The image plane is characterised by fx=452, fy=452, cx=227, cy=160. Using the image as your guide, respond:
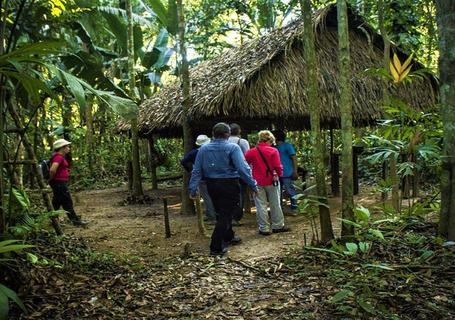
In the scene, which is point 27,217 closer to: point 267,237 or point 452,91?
point 267,237

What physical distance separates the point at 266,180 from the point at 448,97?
122 inches

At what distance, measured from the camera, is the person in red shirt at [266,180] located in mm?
6363

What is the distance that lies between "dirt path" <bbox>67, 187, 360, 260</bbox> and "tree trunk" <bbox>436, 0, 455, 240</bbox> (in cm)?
215

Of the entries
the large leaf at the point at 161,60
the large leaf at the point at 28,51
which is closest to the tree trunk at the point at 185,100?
the large leaf at the point at 28,51

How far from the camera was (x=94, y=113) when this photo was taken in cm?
1914

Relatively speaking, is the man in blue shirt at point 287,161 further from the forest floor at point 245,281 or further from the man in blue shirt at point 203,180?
the forest floor at point 245,281

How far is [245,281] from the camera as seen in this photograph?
4.44m

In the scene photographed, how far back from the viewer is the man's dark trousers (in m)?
5.46

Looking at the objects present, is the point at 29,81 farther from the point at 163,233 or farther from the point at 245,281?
the point at 163,233

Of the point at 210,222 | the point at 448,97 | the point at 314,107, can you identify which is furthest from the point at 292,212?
the point at 448,97

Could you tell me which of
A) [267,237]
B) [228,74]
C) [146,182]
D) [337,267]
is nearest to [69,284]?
[337,267]

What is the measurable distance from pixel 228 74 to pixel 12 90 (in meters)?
4.90

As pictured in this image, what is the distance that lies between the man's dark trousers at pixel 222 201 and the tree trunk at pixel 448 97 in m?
2.43

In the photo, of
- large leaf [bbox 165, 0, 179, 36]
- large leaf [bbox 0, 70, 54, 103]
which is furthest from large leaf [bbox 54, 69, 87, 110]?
large leaf [bbox 165, 0, 179, 36]
